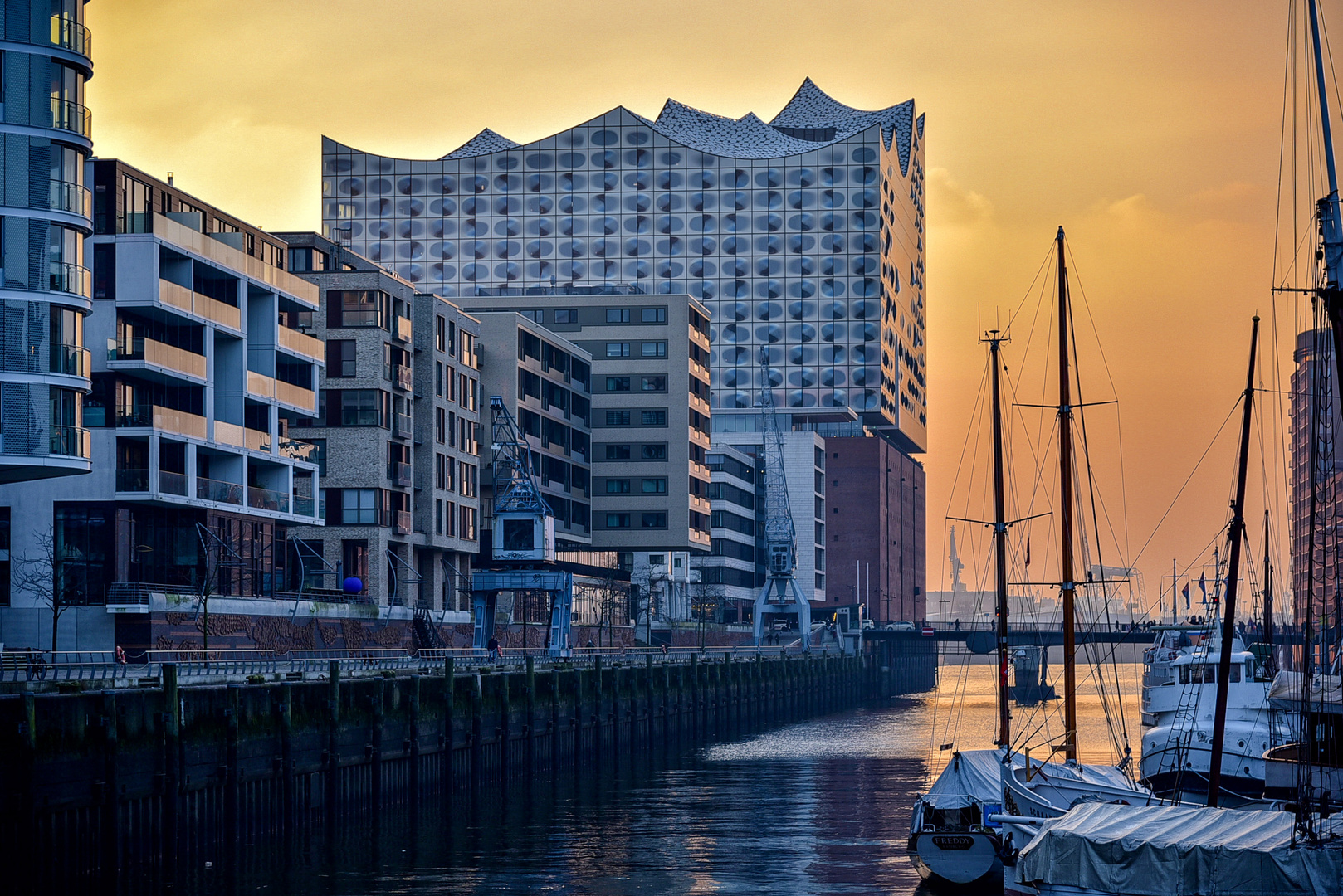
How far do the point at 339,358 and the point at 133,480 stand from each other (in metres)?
32.5

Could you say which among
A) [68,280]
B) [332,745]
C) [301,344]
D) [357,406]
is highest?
[301,344]

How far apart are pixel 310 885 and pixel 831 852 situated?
1693 cm

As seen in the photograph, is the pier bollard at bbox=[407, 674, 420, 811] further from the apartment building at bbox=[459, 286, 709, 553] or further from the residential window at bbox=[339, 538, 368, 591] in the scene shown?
the apartment building at bbox=[459, 286, 709, 553]

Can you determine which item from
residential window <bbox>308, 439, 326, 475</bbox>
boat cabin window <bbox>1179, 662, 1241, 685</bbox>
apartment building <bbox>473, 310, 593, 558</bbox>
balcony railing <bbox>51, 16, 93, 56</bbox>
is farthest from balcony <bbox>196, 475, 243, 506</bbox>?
boat cabin window <bbox>1179, 662, 1241, 685</bbox>

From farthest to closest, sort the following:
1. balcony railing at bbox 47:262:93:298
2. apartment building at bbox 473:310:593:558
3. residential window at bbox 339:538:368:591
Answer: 1. apartment building at bbox 473:310:593:558
2. residential window at bbox 339:538:368:591
3. balcony railing at bbox 47:262:93:298

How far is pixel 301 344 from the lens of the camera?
10938 cm

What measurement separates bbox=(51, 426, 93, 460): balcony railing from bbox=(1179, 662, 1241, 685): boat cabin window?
50.7 m

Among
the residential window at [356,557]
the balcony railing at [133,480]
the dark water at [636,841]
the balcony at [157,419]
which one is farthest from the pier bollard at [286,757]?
the residential window at [356,557]

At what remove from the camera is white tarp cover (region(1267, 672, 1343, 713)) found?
40594mm

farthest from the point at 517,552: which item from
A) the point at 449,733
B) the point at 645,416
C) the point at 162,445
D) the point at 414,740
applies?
the point at 414,740

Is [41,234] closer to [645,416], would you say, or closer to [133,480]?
[133,480]

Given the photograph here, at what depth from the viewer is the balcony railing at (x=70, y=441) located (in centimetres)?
7394

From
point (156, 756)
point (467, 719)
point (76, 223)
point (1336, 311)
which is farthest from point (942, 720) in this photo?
point (1336, 311)

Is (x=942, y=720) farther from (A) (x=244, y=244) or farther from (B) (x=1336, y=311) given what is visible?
(B) (x=1336, y=311)
